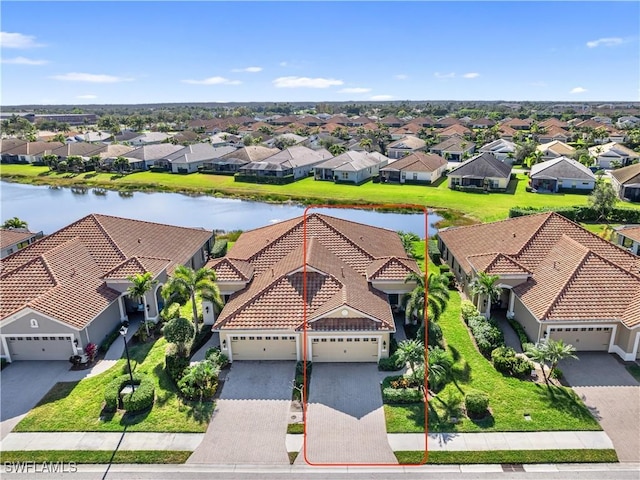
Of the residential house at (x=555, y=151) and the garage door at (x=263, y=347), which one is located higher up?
the residential house at (x=555, y=151)

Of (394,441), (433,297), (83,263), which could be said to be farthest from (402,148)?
(394,441)

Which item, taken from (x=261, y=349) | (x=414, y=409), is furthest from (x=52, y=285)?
(x=414, y=409)

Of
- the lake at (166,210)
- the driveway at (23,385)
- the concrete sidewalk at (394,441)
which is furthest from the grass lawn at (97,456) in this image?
the lake at (166,210)

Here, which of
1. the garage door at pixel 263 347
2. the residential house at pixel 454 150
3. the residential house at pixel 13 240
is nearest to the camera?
the garage door at pixel 263 347

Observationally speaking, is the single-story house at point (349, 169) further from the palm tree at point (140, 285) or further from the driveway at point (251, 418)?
the driveway at point (251, 418)

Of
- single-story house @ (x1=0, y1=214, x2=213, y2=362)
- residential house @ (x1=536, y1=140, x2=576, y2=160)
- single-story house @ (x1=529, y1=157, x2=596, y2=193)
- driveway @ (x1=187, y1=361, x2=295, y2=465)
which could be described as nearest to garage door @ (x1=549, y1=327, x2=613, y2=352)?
driveway @ (x1=187, y1=361, x2=295, y2=465)

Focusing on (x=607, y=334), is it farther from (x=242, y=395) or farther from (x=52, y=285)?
(x=52, y=285)
